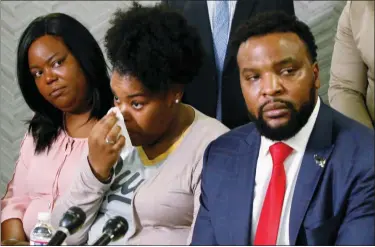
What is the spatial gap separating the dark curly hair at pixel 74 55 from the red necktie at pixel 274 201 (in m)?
0.40

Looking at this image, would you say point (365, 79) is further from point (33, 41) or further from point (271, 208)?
point (33, 41)

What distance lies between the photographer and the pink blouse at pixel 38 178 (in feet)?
5.23

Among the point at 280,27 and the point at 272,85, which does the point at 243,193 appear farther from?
the point at 280,27

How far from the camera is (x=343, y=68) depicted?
58.4 inches

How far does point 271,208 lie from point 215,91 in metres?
0.29

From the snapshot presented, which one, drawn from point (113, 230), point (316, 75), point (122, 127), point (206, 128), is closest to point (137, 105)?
point (122, 127)

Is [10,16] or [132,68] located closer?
[132,68]

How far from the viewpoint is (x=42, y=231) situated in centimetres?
151

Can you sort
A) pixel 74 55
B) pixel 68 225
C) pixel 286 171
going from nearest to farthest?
pixel 68 225 → pixel 286 171 → pixel 74 55

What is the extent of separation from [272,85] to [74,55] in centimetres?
47

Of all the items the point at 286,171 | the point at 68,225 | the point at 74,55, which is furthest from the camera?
the point at 74,55

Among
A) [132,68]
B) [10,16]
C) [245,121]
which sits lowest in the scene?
[245,121]

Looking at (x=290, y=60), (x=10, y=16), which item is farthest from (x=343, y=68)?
(x=10, y=16)

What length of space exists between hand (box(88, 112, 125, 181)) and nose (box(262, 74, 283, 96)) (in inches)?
13.2
